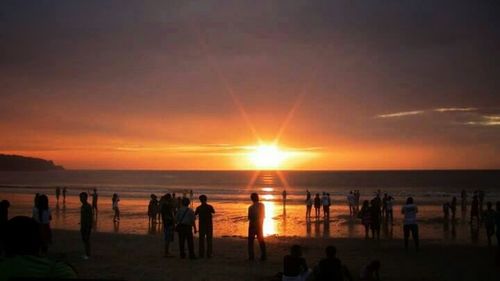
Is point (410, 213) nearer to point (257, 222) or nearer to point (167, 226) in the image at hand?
point (257, 222)

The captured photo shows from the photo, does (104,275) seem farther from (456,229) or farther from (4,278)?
(456,229)

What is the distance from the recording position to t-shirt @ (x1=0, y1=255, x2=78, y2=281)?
2.95m

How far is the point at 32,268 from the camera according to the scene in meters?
3.02

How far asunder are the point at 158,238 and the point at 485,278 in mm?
12959

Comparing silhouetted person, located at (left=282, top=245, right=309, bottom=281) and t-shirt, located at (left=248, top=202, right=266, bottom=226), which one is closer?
silhouetted person, located at (left=282, top=245, right=309, bottom=281)

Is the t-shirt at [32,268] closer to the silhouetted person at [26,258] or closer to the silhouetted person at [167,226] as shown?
the silhouetted person at [26,258]

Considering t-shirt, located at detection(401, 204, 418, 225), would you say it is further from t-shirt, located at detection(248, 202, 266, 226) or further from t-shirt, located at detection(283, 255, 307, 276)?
t-shirt, located at detection(283, 255, 307, 276)

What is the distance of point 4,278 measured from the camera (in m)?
3.02

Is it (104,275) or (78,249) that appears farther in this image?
(78,249)

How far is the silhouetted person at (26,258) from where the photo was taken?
2971mm

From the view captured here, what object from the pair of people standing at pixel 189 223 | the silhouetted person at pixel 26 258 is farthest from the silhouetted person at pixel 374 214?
the silhouetted person at pixel 26 258

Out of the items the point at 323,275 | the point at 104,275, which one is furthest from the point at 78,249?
the point at 323,275

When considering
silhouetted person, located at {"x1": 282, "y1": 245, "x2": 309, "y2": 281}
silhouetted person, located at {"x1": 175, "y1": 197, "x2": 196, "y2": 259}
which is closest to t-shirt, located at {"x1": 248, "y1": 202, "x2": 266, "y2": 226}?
silhouetted person, located at {"x1": 175, "y1": 197, "x2": 196, "y2": 259}

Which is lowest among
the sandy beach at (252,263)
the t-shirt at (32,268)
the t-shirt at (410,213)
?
the sandy beach at (252,263)
